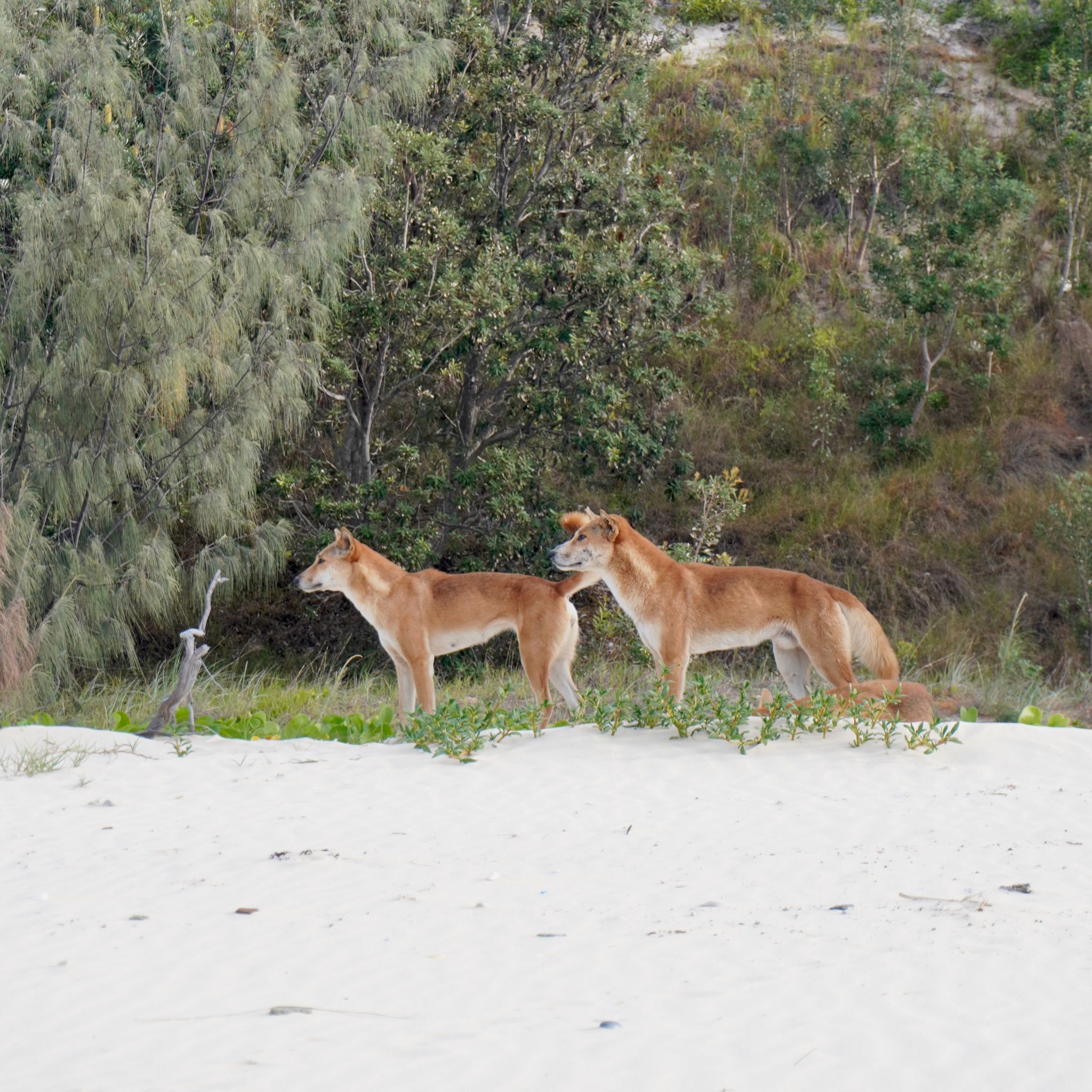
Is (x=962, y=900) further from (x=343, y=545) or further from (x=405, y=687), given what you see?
(x=343, y=545)

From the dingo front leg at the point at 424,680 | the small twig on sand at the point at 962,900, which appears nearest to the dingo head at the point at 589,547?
the dingo front leg at the point at 424,680

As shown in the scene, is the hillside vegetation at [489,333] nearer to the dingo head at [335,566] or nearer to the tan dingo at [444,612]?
the dingo head at [335,566]

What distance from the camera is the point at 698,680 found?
8.05m

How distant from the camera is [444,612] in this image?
9.30 m

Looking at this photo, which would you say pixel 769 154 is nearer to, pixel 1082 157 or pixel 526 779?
pixel 1082 157

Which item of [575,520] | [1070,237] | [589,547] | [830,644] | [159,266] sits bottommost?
[830,644]

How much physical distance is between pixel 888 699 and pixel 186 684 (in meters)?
4.36

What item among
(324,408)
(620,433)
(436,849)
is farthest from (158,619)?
(436,849)

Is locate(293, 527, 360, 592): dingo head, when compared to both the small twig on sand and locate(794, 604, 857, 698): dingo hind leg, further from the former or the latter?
the small twig on sand

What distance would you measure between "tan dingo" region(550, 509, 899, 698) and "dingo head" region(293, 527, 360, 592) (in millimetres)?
1654

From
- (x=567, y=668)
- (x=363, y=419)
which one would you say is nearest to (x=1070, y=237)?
(x=363, y=419)

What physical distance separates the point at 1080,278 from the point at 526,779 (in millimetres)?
16746

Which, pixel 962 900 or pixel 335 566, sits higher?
pixel 962 900

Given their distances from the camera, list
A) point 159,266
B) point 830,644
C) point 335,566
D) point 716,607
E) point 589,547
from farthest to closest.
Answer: point 159,266, point 335,566, point 589,547, point 716,607, point 830,644
